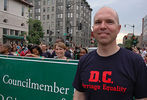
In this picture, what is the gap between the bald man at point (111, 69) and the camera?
143 centimetres

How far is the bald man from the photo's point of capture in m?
1.43

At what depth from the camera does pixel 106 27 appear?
151 centimetres

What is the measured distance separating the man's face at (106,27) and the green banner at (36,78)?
1.31m

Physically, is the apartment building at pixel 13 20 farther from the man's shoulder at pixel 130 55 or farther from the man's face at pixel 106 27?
the man's shoulder at pixel 130 55

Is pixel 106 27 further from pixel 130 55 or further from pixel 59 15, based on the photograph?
pixel 59 15

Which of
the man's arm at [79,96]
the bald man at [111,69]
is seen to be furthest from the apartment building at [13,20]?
the bald man at [111,69]

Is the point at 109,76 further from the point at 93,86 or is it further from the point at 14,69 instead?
the point at 14,69

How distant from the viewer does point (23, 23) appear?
38.3 m

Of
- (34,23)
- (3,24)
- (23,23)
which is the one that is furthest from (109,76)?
(34,23)

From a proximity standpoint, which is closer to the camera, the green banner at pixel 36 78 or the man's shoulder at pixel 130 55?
the man's shoulder at pixel 130 55

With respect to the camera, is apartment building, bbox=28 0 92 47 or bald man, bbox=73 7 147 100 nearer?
bald man, bbox=73 7 147 100

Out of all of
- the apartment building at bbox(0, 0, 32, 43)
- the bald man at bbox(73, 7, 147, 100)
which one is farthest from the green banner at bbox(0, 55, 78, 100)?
the apartment building at bbox(0, 0, 32, 43)

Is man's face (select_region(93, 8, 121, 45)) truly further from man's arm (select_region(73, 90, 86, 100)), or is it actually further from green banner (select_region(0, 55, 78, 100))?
green banner (select_region(0, 55, 78, 100))

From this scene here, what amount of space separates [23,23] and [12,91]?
37.2m
